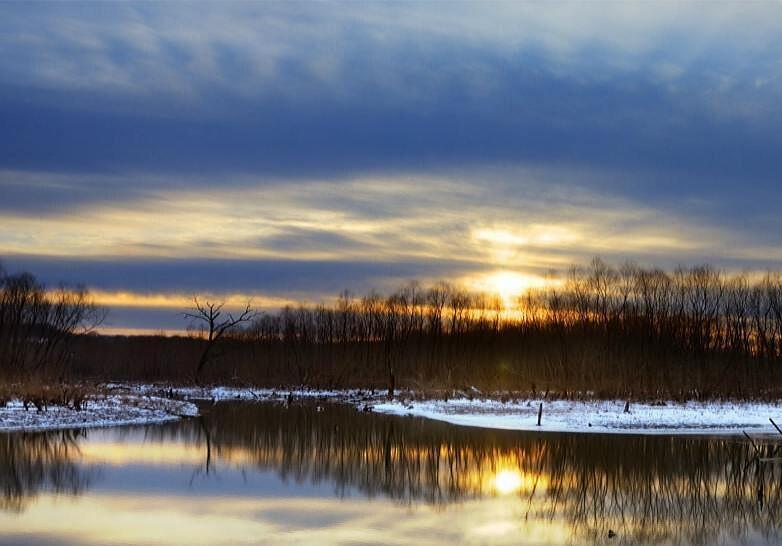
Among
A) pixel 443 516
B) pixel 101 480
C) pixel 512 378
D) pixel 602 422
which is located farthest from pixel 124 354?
pixel 443 516

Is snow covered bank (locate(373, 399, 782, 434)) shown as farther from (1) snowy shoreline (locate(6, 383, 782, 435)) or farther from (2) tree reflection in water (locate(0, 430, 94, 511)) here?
(2) tree reflection in water (locate(0, 430, 94, 511))

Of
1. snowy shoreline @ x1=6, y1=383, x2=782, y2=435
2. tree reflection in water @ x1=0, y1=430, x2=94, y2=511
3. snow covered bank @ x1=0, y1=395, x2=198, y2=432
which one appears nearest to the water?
tree reflection in water @ x1=0, y1=430, x2=94, y2=511

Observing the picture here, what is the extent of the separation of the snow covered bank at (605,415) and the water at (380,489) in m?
3.95

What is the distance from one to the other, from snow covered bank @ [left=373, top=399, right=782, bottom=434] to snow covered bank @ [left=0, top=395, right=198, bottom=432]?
40.3ft

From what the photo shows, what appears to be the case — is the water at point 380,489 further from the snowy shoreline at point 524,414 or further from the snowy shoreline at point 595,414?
the snowy shoreline at point 595,414

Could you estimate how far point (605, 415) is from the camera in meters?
41.8

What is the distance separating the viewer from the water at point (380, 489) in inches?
603

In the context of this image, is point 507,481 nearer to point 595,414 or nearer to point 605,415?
point 605,415

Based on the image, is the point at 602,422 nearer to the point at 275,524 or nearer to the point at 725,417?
the point at 725,417

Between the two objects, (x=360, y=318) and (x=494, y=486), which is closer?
(x=494, y=486)

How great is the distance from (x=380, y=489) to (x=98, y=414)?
21.1m

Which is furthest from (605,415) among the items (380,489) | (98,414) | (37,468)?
(37,468)

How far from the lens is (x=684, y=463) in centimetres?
2672

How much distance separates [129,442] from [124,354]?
69933 mm
